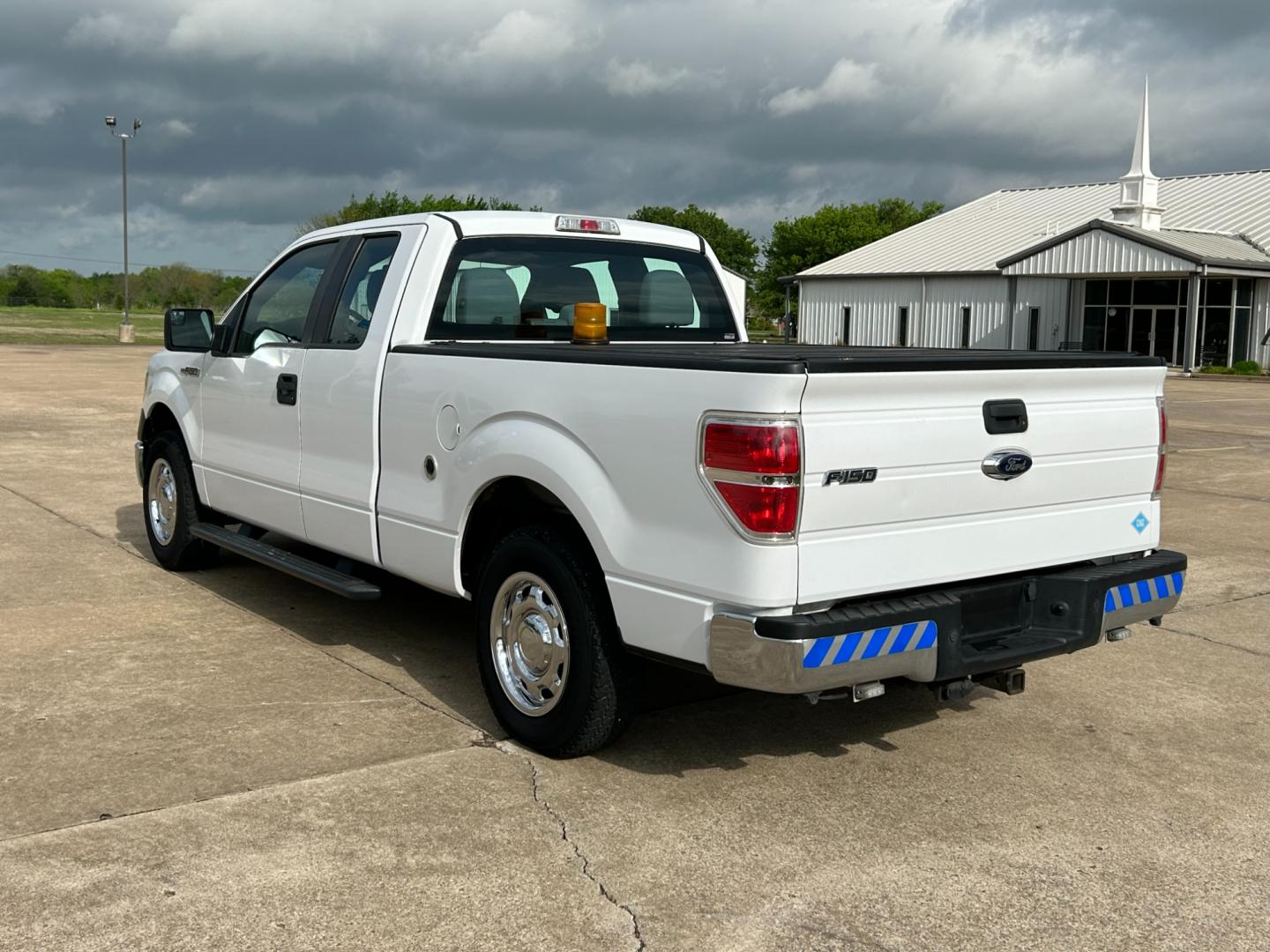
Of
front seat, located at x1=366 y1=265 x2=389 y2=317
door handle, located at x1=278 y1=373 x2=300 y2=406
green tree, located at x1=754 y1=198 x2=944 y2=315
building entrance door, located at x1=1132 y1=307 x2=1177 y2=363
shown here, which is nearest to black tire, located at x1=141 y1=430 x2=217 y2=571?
door handle, located at x1=278 y1=373 x2=300 y2=406

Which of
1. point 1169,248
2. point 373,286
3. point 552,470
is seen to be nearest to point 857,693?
point 552,470

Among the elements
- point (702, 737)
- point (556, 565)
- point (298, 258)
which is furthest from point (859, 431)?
point (298, 258)

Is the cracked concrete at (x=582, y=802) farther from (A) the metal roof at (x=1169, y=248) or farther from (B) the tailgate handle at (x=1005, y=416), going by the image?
(A) the metal roof at (x=1169, y=248)

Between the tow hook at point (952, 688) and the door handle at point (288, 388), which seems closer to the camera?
the tow hook at point (952, 688)

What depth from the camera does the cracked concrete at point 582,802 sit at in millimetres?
3572

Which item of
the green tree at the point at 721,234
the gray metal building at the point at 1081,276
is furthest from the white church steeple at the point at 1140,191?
the green tree at the point at 721,234

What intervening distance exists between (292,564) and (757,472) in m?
3.05

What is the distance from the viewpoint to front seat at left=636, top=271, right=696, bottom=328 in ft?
20.8

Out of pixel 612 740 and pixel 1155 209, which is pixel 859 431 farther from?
pixel 1155 209

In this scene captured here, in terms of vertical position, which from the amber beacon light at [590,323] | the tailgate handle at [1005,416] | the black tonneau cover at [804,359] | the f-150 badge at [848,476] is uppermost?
the amber beacon light at [590,323]

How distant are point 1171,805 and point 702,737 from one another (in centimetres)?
168

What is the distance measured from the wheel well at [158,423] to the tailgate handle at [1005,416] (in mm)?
5010

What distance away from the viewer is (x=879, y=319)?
50.5 metres

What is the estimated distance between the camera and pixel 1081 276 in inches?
1628
